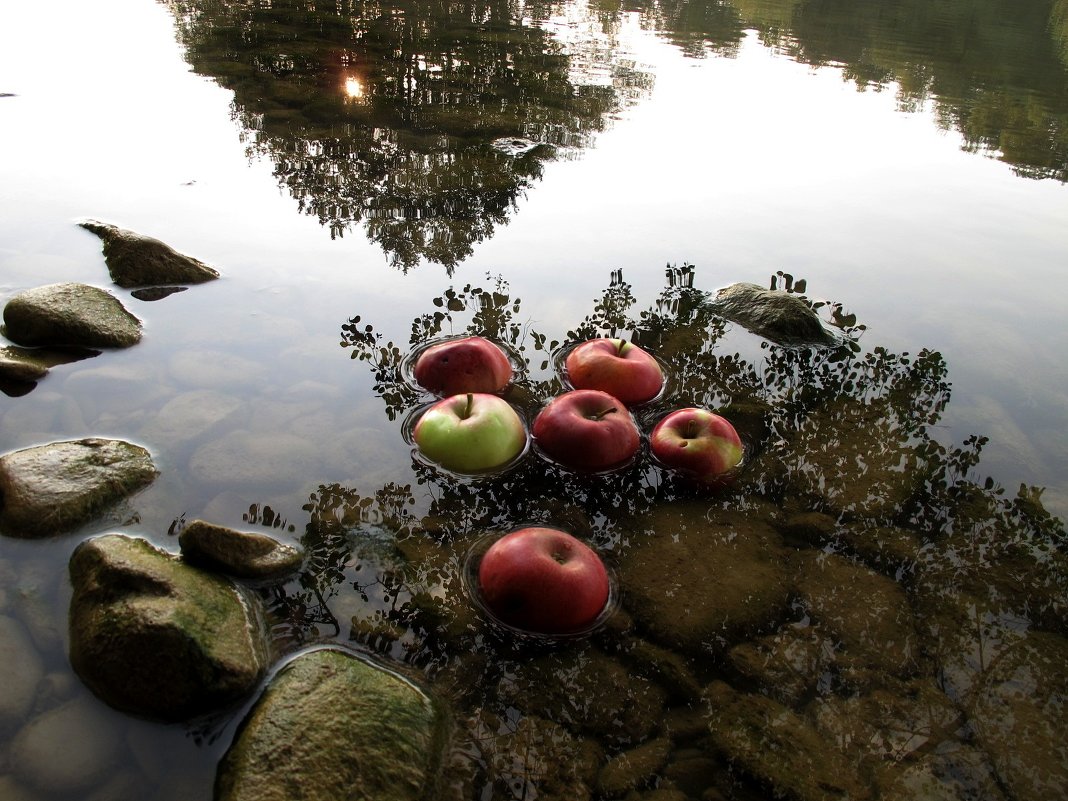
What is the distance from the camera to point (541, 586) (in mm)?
2463

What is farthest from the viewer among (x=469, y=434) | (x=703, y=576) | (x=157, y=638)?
(x=469, y=434)

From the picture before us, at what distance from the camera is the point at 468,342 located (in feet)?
12.0

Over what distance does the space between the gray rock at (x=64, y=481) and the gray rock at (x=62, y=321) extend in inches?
38.7

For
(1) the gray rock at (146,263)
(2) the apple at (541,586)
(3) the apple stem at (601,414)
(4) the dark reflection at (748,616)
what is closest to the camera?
(4) the dark reflection at (748,616)

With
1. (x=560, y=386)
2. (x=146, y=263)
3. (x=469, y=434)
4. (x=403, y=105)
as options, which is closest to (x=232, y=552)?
(x=469, y=434)

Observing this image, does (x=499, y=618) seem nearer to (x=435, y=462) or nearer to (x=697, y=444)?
→ (x=435, y=462)

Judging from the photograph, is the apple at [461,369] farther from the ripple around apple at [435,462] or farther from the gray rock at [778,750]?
the gray rock at [778,750]

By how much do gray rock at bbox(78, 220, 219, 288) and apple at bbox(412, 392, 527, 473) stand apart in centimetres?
Result: 217

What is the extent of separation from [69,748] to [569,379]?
259 centimetres

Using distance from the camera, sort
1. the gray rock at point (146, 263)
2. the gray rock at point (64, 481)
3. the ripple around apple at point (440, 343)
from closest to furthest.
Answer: the gray rock at point (64, 481) → the ripple around apple at point (440, 343) → the gray rock at point (146, 263)

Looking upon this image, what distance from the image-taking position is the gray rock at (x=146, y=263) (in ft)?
14.4

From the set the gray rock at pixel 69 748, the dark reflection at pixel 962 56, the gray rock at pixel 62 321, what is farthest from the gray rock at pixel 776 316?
the dark reflection at pixel 962 56

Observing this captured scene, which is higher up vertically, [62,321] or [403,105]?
[403,105]

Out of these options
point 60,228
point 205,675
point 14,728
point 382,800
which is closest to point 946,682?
point 382,800
